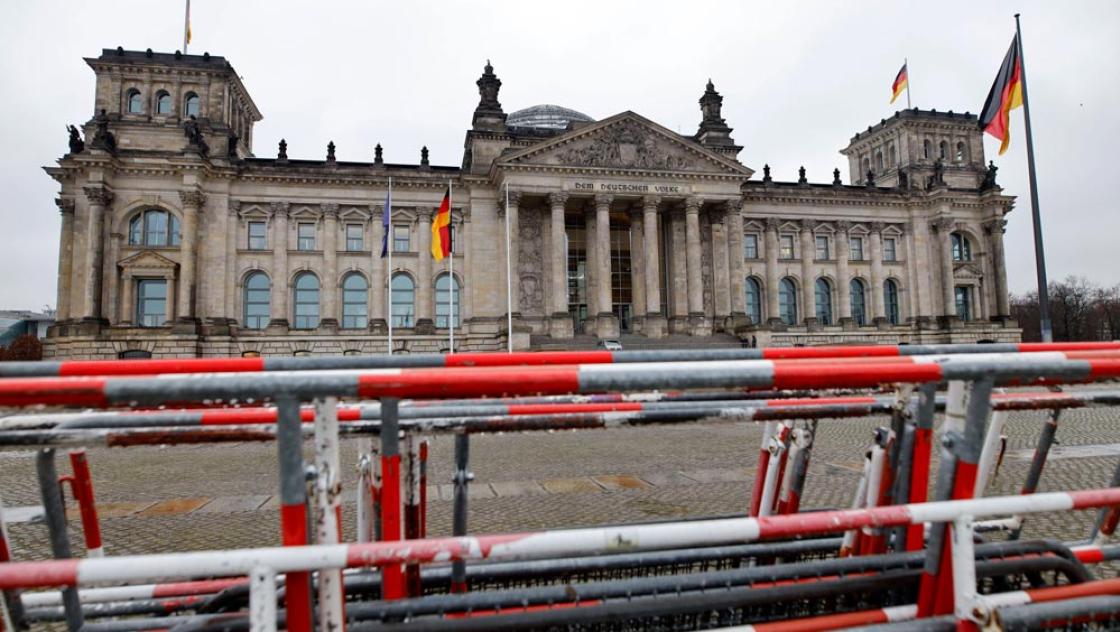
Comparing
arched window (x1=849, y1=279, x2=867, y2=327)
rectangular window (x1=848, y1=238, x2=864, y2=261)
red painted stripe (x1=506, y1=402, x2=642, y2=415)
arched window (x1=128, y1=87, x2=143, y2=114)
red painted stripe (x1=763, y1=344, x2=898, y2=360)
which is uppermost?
arched window (x1=128, y1=87, x2=143, y2=114)

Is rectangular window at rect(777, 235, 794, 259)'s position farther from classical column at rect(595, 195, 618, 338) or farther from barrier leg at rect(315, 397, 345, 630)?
barrier leg at rect(315, 397, 345, 630)

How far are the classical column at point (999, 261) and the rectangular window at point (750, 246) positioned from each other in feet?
65.8

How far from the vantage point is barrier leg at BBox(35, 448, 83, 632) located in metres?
2.68

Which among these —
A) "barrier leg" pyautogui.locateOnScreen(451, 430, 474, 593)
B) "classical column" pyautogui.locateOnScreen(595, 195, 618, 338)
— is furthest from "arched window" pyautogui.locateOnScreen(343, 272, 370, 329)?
"barrier leg" pyautogui.locateOnScreen(451, 430, 474, 593)

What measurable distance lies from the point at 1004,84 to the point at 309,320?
127ft

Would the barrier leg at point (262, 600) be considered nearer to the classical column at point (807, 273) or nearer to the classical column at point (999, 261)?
the classical column at point (807, 273)

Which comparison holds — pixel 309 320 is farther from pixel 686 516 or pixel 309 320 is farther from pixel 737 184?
pixel 686 516

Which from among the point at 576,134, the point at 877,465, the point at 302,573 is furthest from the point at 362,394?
the point at 576,134

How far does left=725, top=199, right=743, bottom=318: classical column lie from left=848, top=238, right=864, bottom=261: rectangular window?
1214 cm

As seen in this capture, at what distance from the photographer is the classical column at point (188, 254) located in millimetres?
37719

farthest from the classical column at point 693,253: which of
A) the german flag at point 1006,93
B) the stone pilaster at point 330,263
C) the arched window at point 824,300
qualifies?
the stone pilaster at point 330,263

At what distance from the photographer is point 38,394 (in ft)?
5.79

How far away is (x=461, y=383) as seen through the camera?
1896 mm

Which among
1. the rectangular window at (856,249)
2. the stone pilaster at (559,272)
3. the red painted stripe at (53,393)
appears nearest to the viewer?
the red painted stripe at (53,393)
